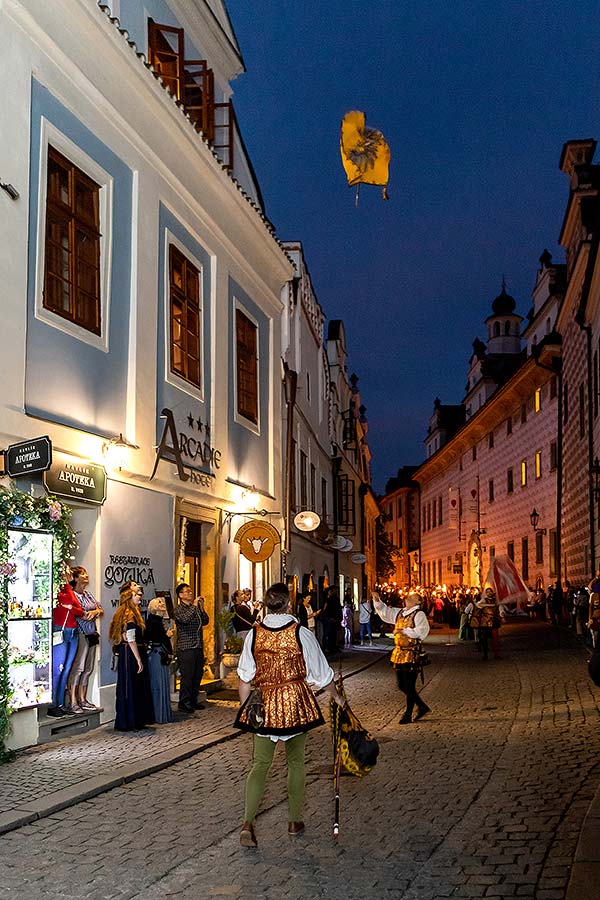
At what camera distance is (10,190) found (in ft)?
38.1

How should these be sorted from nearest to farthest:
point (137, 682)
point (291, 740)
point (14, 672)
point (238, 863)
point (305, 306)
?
point (238, 863) → point (291, 740) → point (14, 672) → point (137, 682) → point (305, 306)

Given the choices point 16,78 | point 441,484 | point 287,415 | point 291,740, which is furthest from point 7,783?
point 441,484

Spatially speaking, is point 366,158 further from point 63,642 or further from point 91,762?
point 91,762

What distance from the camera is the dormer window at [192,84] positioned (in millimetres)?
17438

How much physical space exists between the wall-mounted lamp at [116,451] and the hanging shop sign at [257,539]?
5038 millimetres

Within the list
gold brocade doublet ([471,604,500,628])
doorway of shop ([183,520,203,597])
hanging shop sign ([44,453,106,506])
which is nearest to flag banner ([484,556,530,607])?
gold brocade doublet ([471,604,500,628])

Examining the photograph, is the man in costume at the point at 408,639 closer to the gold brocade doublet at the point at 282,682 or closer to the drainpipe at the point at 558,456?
the gold brocade doublet at the point at 282,682

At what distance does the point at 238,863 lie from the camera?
6.75 meters

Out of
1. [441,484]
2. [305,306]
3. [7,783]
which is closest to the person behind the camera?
[7,783]

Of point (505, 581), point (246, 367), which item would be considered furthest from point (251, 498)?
point (505, 581)

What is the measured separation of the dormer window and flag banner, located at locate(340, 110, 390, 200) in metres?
3.12

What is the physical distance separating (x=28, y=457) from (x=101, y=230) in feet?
15.0

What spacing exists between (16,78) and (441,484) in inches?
2421

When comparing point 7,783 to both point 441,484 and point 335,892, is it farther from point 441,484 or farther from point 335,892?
point 441,484
